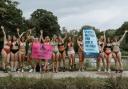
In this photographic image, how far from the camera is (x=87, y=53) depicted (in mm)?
22250

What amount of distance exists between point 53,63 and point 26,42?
1831 mm

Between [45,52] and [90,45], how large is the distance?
249 cm

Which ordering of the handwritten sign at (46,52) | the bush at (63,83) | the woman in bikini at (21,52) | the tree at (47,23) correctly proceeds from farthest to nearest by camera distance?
the tree at (47,23) < the handwritten sign at (46,52) < the woman in bikini at (21,52) < the bush at (63,83)

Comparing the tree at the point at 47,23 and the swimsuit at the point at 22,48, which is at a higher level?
the tree at the point at 47,23

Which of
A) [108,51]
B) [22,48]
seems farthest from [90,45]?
[22,48]

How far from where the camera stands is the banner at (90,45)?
2219 cm

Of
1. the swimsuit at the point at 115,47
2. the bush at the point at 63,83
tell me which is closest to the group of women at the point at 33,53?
the swimsuit at the point at 115,47

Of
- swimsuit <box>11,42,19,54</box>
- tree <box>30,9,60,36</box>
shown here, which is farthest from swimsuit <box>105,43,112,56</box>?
tree <box>30,9,60,36</box>

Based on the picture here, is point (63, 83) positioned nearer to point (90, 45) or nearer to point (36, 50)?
point (36, 50)

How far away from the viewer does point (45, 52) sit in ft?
69.9

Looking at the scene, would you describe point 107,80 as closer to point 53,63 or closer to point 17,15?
point 53,63

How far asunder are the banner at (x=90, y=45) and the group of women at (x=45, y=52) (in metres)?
0.22

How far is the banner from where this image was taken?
22188 mm

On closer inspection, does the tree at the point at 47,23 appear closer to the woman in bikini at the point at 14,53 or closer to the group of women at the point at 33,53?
the group of women at the point at 33,53
